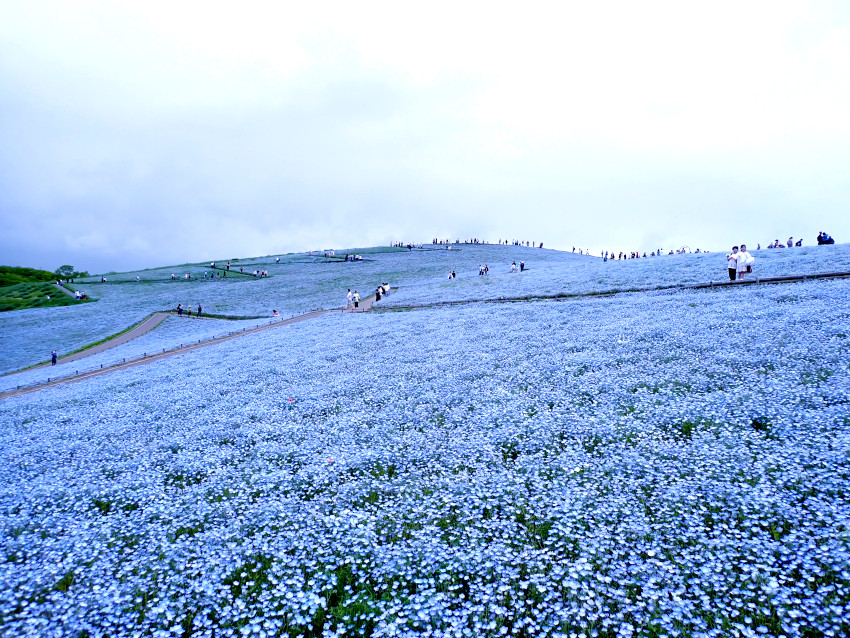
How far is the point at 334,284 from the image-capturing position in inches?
2505

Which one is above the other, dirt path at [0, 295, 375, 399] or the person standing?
the person standing

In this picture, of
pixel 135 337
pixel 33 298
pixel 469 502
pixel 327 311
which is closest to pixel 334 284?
pixel 327 311

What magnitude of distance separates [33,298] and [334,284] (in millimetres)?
46502

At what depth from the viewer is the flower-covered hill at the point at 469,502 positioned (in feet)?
18.6

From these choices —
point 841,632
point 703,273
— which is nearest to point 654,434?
point 841,632

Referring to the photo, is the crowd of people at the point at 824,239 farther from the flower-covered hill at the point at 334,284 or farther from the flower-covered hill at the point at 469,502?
the flower-covered hill at the point at 469,502

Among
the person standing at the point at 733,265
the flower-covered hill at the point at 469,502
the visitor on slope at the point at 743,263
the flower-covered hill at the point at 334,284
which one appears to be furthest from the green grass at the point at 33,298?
the visitor on slope at the point at 743,263

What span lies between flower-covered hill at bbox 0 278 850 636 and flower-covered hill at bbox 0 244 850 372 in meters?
19.2

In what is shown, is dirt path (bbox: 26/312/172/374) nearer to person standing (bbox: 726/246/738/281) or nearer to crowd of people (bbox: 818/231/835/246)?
person standing (bbox: 726/246/738/281)

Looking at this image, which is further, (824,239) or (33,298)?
(33,298)

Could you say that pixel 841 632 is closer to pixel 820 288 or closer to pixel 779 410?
pixel 779 410

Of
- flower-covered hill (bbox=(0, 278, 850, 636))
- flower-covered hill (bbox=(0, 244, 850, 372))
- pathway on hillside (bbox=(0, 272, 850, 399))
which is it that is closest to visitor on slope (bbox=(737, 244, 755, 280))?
pathway on hillside (bbox=(0, 272, 850, 399))

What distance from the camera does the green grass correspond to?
63844 millimetres

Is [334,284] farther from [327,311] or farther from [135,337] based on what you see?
[135,337]
